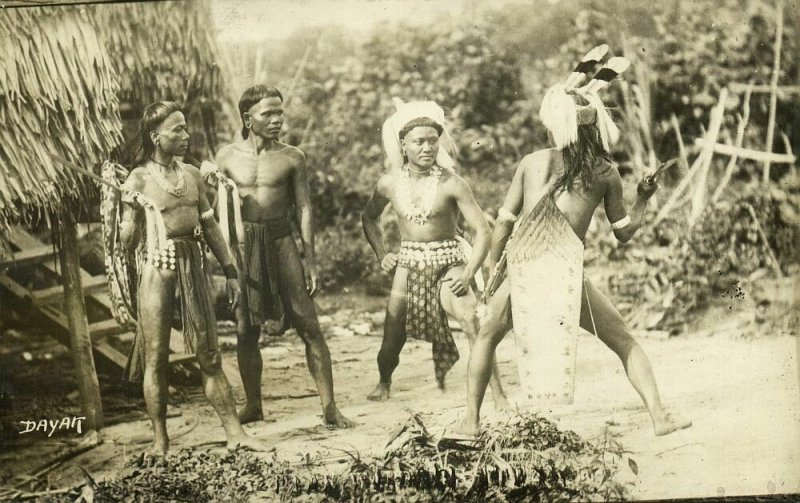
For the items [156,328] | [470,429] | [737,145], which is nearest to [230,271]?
[156,328]

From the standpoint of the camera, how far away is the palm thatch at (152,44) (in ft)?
16.9

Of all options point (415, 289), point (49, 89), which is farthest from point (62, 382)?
point (415, 289)

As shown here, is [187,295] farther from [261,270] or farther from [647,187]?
[647,187]

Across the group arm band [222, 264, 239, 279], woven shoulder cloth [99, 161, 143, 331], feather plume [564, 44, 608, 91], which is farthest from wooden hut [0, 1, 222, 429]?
feather plume [564, 44, 608, 91]

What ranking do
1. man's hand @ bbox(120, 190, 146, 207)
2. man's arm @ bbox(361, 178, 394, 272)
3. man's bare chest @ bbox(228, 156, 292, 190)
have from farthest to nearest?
1. man's arm @ bbox(361, 178, 394, 272)
2. man's bare chest @ bbox(228, 156, 292, 190)
3. man's hand @ bbox(120, 190, 146, 207)

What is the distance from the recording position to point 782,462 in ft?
17.3

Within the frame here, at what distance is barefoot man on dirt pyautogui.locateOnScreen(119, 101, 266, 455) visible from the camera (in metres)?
5.04

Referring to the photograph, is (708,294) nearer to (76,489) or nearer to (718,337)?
(718,337)

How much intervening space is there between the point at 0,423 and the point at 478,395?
2687 mm

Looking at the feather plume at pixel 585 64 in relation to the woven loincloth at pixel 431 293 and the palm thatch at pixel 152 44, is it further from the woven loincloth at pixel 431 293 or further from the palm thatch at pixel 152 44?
the palm thatch at pixel 152 44

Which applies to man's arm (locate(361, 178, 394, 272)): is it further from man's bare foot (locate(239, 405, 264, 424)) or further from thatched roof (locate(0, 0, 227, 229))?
thatched roof (locate(0, 0, 227, 229))

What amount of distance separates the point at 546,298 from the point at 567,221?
1.45ft

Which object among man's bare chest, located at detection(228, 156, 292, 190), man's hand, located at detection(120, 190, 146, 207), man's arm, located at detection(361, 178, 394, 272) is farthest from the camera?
man's arm, located at detection(361, 178, 394, 272)

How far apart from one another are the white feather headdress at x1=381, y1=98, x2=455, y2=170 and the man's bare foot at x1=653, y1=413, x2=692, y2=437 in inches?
72.6
